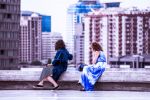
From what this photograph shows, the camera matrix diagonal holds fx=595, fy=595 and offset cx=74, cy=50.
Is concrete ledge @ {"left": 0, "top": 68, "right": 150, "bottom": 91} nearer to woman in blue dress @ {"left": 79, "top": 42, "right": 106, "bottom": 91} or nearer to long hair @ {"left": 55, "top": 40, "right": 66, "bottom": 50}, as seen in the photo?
woman in blue dress @ {"left": 79, "top": 42, "right": 106, "bottom": 91}

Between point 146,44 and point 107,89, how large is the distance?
167927mm

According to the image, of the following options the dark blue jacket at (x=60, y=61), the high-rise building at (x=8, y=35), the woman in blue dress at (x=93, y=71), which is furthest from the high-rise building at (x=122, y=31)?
the woman in blue dress at (x=93, y=71)

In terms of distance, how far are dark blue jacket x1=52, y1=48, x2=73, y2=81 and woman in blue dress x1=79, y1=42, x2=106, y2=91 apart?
448 mm

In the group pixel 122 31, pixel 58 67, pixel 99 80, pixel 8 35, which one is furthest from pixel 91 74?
pixel 122 31

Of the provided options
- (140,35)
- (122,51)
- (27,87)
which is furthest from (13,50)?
(27,87)

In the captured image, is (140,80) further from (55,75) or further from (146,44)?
(146,44)

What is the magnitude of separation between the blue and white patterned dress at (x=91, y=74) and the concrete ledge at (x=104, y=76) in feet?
0.79

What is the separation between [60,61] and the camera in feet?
40.3

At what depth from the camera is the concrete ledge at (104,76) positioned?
12117 mm

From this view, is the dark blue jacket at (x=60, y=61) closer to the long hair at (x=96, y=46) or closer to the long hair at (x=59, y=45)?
the long hair at (x=59, y=45)

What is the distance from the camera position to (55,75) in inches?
482

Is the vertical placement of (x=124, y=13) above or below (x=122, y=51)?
above

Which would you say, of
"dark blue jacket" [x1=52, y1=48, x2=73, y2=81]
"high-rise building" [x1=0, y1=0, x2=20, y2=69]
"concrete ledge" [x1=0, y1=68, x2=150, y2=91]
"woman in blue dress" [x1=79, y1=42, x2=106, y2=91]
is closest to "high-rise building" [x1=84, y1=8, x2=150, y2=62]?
"high-rise building" [x1=0, y1=0, x2=20, y2=69]

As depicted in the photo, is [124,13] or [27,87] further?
[124,13]
